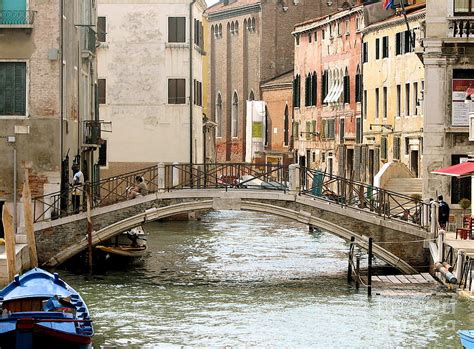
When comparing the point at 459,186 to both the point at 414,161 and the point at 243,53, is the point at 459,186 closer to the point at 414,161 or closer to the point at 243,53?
the point at 414,161

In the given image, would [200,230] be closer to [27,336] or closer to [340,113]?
[340,113]

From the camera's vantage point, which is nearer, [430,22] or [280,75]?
[430,22]

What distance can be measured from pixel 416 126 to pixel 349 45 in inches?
492

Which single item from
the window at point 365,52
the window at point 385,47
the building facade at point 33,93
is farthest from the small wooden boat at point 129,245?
the window at point 365,52

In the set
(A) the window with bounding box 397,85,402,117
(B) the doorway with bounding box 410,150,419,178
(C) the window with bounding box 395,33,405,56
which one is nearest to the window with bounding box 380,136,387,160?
(A) the window with bounding box 397,85,402,117

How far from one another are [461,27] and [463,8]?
50 cm

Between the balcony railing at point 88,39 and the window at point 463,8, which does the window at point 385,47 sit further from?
the window at point 463,8

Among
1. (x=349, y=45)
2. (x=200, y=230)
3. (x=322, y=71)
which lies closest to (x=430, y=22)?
(x=200, y=230)

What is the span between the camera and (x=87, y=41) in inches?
1404

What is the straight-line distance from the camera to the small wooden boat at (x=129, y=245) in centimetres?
3260

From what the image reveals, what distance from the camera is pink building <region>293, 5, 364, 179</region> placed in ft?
176

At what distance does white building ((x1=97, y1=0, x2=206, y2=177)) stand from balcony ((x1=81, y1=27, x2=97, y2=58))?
A: 10.2 meters

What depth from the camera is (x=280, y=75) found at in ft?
258

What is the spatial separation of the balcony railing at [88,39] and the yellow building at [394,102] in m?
8.56
